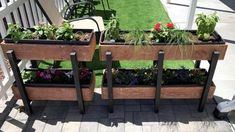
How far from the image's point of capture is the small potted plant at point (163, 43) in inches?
98.7

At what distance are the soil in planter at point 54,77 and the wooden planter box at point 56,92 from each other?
0.35ft

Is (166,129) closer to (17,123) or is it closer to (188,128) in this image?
(188,128)

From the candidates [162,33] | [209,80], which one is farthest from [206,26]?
[209,80]

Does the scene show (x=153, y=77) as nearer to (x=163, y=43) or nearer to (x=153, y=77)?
(x=153, y=77)

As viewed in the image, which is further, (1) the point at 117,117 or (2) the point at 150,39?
(1) the point at 117,117

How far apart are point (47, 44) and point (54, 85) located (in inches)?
21.2

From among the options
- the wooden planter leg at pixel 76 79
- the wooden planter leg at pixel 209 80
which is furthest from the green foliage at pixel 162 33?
the wooden planter leg at pixel 76 79

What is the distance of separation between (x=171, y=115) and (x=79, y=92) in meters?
1.12

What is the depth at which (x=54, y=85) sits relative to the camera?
2.81 meters

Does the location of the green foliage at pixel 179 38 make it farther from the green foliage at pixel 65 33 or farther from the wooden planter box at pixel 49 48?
the green foliage at pixel 65 33

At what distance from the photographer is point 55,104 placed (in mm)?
3127

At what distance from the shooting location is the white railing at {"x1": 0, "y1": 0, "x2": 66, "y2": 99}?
9.90 ft

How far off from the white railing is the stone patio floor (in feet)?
0.88

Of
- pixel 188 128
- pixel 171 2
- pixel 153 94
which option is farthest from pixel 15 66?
pixel 171 2
